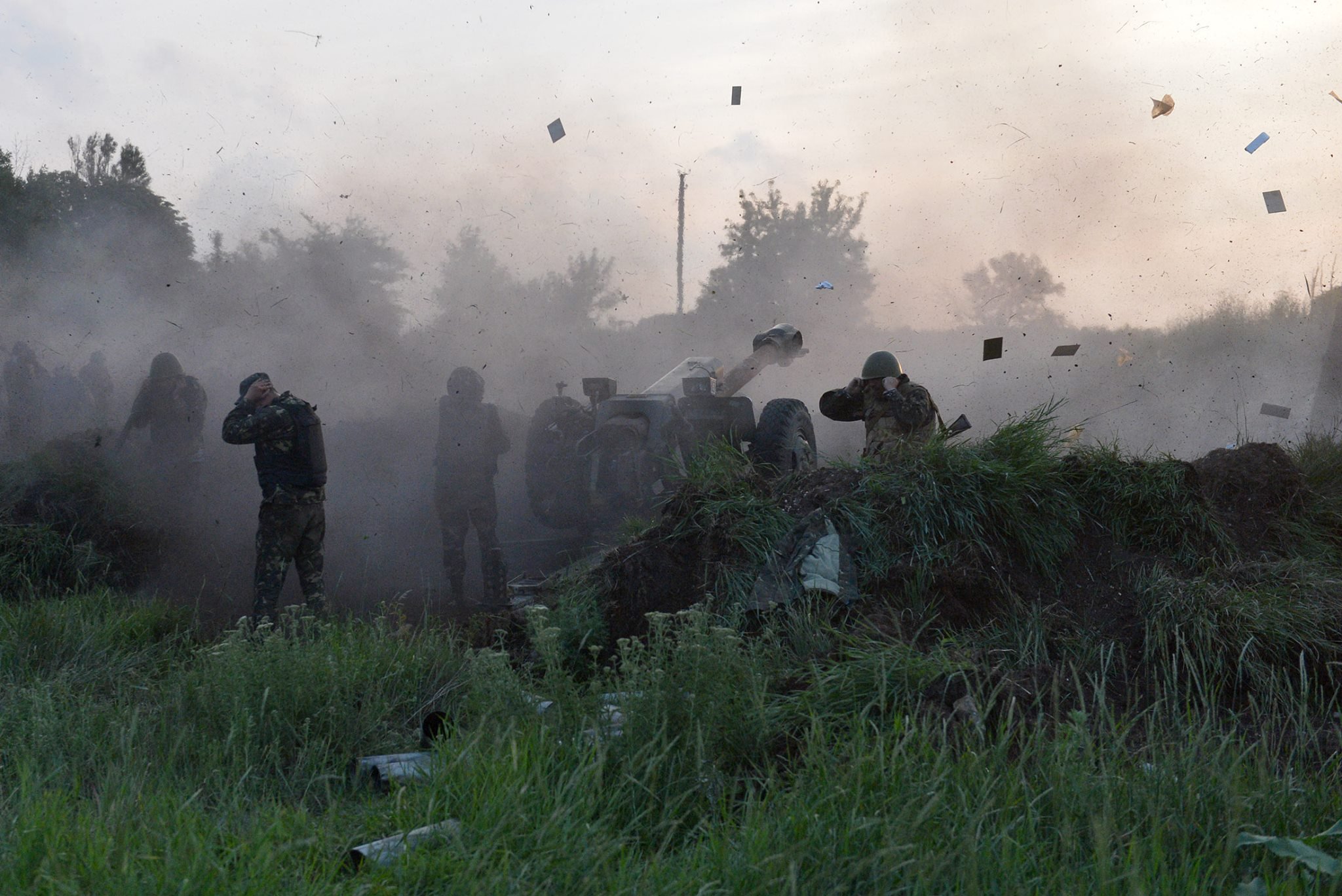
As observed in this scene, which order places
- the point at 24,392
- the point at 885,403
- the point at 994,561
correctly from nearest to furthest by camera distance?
the point at 994,561, the point at 885,403, the point at 24,392

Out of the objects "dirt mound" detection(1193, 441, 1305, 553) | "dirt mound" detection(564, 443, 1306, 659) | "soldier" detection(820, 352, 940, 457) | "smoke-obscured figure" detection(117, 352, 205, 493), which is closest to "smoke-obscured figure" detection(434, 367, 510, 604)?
"smoke-obscured figure" detection(117, 352, 205, 493)

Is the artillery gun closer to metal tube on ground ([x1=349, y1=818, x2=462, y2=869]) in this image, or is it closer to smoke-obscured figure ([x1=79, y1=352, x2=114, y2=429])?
smoke-obscured figure ([x1=79, y1=352, x2=114, y2=429])

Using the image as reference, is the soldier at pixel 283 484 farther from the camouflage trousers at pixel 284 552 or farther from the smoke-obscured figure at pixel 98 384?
the smoke-obscured figure at pixel 98 384

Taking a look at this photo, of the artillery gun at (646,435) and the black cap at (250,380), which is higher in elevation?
the black cap at (250,380)

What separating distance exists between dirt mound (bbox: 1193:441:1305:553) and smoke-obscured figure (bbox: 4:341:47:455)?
10382 mm

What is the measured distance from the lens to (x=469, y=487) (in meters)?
8.93

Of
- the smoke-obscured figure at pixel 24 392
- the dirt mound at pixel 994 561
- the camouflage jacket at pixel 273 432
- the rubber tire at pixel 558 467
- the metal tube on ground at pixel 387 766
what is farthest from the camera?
the smoke-obscured figure at pixel 24 392

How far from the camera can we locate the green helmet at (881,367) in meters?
7.67

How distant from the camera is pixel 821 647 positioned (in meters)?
4.21

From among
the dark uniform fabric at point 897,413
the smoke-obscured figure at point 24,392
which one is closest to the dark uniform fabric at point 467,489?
the dark uniform fabric at point 897,413

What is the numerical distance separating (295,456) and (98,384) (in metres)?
5.48

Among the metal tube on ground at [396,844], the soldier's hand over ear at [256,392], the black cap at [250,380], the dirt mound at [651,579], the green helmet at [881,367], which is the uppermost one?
the green helmet at [881,367]

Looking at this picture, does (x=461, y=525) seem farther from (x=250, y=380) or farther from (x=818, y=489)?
(x=818, y=489)

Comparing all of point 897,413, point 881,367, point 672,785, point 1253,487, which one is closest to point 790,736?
point 672,785
